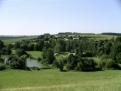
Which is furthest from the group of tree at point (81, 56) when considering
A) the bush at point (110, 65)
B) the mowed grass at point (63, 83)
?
the mowed grass at point (63, 83)

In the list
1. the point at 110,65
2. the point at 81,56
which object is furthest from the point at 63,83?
the point at 81,56

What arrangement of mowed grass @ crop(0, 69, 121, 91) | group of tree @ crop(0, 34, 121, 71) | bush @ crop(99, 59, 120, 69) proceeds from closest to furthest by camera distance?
1. mowed grass @ crop(0, 69, 121, 91)
2. group of tree @ crop(0, 34, 121, 71)
3. bush @ crop(99, 59, 120, 69)

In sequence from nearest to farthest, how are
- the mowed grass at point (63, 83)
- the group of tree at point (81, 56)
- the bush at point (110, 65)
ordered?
the mowed grass at point (63, 83), the group of tree at point (81, 56), the bush at point (110, 65)

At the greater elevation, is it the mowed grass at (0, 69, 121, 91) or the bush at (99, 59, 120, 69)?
the mowed grass at (0, 69, 121, 91)

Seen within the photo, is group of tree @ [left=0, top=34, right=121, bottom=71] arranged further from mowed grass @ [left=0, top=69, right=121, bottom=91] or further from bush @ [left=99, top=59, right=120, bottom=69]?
mowed grass @ [left=0, top=69, right=121, bottom=91]

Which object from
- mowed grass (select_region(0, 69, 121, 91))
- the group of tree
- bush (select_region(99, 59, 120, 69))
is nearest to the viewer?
mowed grass (select_region(0, 69, 121, 91))

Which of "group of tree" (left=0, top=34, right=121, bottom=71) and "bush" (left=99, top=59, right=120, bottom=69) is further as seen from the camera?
"bush" (left=99, top=59, right=120, bottom=69)

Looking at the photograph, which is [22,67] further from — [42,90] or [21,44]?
[21,44]

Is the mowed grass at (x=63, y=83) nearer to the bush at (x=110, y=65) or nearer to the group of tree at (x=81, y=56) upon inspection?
the group of tree at (x=81, y=56)

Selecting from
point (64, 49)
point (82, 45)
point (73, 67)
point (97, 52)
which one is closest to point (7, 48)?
point (64, 49)

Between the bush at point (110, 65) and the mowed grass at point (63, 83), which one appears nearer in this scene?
the mowed grass at point (63, 83)

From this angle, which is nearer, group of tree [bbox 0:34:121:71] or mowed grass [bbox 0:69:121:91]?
mowed grass [bbox 0:69:121:91]

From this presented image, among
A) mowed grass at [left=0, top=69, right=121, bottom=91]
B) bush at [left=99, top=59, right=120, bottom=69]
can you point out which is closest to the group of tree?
bush at [left=99, top=59, right=120, bottom=69]

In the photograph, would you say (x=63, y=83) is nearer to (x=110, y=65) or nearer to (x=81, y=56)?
(x=110, y=65)
